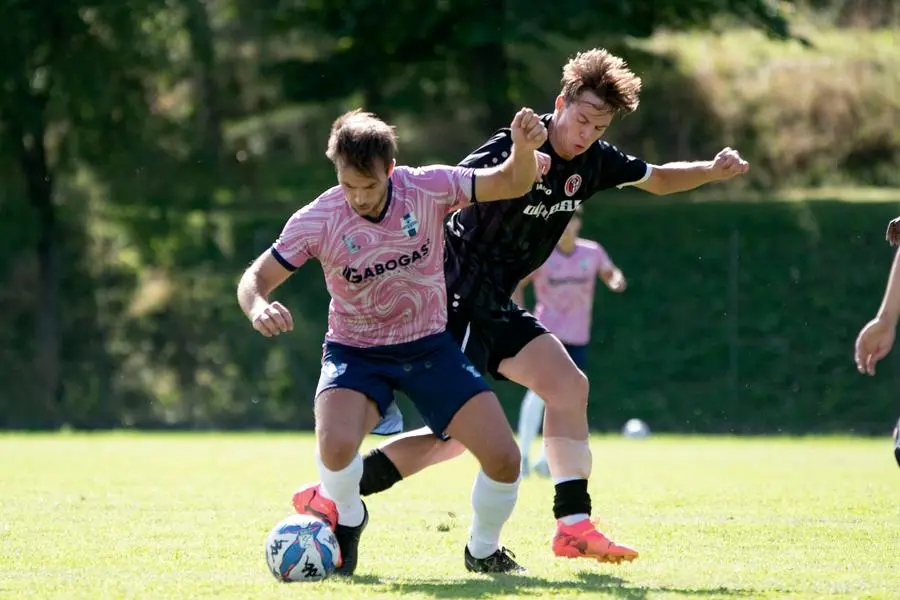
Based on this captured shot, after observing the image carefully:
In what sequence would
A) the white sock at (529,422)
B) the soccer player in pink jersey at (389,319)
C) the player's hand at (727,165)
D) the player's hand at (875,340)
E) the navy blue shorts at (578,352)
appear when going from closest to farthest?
the player's hand at (875,340) → the soccer player in pink jersey at (389,319) → the player's hand at (727,165) → the white sock at (529,422) → the navy blue shorts at (578,352)

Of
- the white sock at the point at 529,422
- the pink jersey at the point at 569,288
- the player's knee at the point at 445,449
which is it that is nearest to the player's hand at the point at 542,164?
the player's knee at the point at 445,449

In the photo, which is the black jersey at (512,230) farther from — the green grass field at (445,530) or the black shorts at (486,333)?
the green grass field at (445,530)

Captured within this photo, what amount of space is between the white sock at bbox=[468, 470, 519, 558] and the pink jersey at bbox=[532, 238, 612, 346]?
668 centimetres

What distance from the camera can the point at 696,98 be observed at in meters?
24.1

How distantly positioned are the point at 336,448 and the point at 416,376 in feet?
1.43

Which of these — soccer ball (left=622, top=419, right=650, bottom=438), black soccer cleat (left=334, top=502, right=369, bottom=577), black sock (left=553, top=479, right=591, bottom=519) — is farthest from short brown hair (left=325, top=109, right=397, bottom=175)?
soccer ball (left=622, top=419, right=650, bottom=438)

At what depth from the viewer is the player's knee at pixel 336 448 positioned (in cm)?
611

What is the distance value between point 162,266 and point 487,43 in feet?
16.9

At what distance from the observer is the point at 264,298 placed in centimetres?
604

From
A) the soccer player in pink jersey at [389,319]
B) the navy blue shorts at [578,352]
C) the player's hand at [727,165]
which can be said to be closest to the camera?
the soccer player in pink jersey at [389,319]

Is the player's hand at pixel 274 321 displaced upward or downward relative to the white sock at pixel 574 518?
upward

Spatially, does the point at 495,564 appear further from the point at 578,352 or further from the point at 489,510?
the point at 578,352

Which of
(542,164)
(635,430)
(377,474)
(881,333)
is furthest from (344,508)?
(635,430)

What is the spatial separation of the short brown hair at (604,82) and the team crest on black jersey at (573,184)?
340 millimetres
